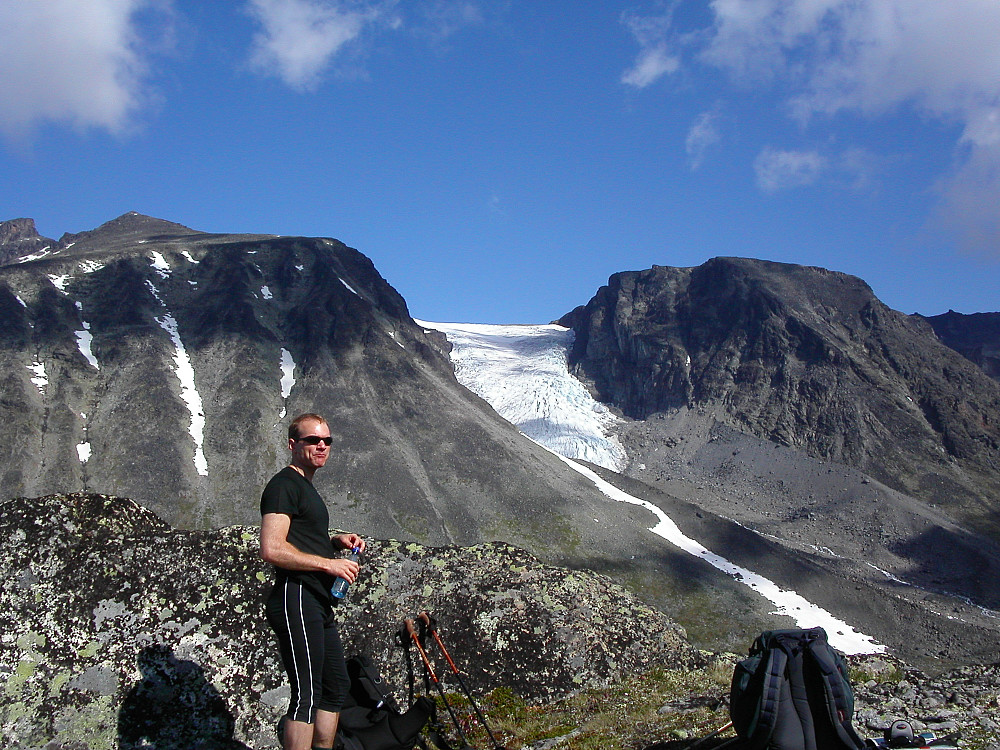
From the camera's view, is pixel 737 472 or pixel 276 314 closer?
pixel 276 314

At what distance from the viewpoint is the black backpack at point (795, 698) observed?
237 inches

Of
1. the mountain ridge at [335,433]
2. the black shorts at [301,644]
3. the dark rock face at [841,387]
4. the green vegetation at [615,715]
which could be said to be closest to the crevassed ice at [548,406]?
the dark rock face at [841,387]

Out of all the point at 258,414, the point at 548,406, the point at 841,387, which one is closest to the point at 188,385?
the point at 258,414

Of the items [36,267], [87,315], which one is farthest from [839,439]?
[36,267]

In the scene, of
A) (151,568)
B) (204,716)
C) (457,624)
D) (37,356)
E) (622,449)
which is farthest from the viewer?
(622,449)

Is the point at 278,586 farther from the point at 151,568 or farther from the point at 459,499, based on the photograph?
the point at 459,499

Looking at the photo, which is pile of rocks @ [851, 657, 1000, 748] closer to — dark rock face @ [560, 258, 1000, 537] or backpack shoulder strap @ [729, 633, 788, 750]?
backpack shoulder strap @ [729, 633, 788, 750]

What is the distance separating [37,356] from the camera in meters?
104

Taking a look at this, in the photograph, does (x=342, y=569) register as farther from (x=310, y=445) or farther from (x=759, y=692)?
(x=759, y=692)

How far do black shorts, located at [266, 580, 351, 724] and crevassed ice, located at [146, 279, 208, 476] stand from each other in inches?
3586

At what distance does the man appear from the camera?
6441mm

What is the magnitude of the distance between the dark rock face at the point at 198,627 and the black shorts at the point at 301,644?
2.51 metres

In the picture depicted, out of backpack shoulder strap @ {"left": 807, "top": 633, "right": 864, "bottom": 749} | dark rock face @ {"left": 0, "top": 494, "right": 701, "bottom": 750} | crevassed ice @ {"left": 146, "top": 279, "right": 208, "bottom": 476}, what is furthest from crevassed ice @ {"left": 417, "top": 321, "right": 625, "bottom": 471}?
backpack shoulder strap @ {"left": 807, "top": 633, "right": 864, "bottom": 749}

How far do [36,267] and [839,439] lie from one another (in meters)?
152
